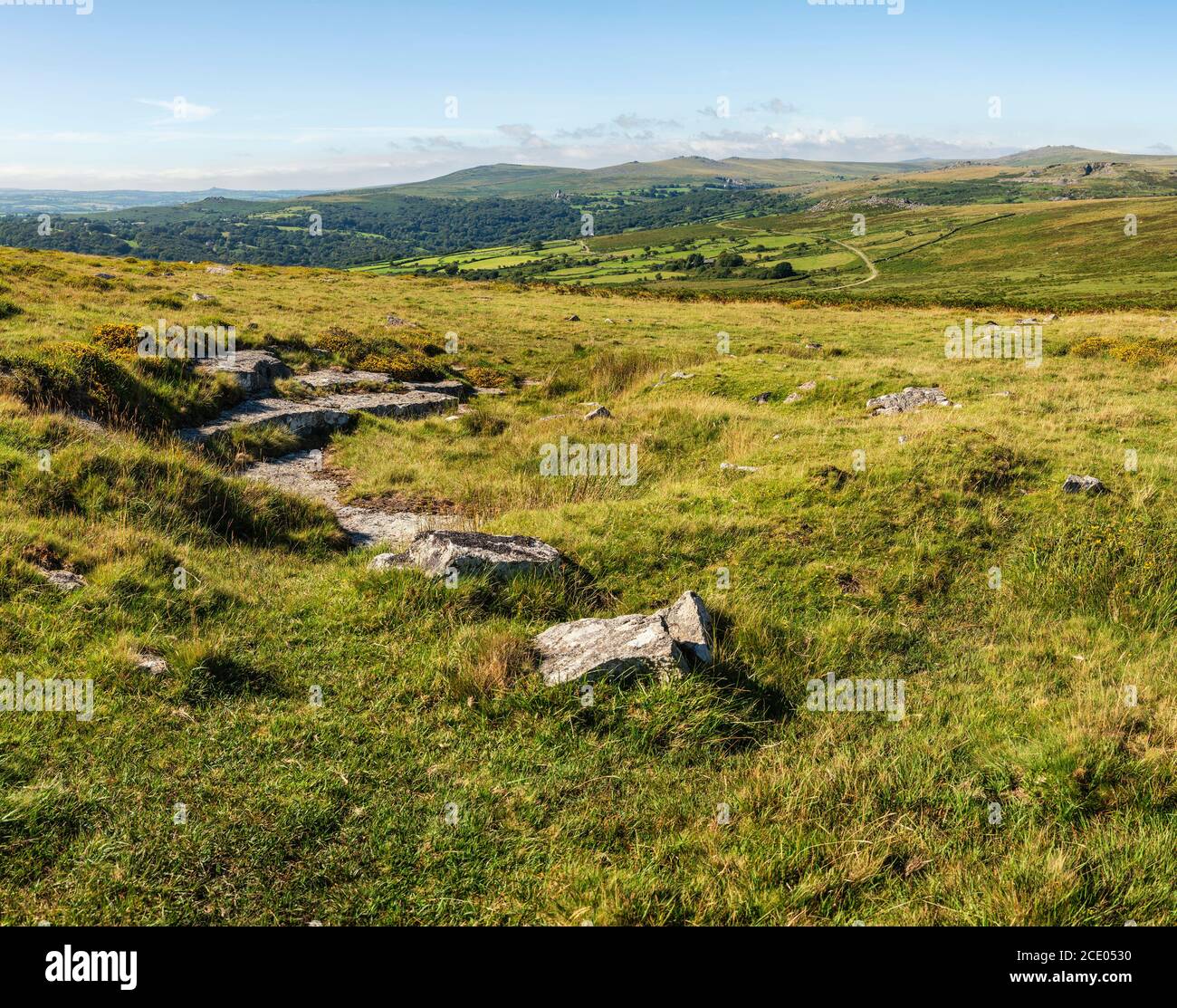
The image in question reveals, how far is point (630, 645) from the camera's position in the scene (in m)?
7.07

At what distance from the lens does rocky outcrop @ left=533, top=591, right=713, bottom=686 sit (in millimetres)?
6828

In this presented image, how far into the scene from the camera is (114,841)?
4605 millimetres

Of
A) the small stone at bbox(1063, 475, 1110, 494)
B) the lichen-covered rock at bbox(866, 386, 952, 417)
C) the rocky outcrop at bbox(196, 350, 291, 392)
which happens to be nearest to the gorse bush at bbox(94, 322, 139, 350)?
the rocky outcrop at bbox(196, 350, 291, 392)

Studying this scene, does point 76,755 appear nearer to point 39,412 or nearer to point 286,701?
point 286,701

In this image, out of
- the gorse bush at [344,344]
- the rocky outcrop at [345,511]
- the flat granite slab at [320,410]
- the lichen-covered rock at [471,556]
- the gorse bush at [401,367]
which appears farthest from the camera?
the gorse bush at [344,344]

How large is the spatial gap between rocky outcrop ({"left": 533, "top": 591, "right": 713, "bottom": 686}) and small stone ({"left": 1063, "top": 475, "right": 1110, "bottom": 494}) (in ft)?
26.7

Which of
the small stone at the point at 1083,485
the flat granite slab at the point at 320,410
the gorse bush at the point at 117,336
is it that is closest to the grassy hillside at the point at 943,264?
the flat granite slab at the point at 320,410

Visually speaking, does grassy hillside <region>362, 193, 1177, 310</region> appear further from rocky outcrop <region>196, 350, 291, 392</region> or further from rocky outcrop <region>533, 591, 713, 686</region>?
rocky outcrop <region>533, 591, 713, 686</region>

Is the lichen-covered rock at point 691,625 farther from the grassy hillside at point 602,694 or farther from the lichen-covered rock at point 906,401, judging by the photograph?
the lichen-covered rock at point 906,401

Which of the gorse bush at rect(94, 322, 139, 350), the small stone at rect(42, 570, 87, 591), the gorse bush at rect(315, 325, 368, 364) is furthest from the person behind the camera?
the gorse bush at rect(315, 325, 368, 364)

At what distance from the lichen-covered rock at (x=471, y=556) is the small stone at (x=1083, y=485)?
9.13 metres

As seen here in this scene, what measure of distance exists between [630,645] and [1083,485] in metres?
9.62

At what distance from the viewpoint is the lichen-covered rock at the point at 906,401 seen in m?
19.9
